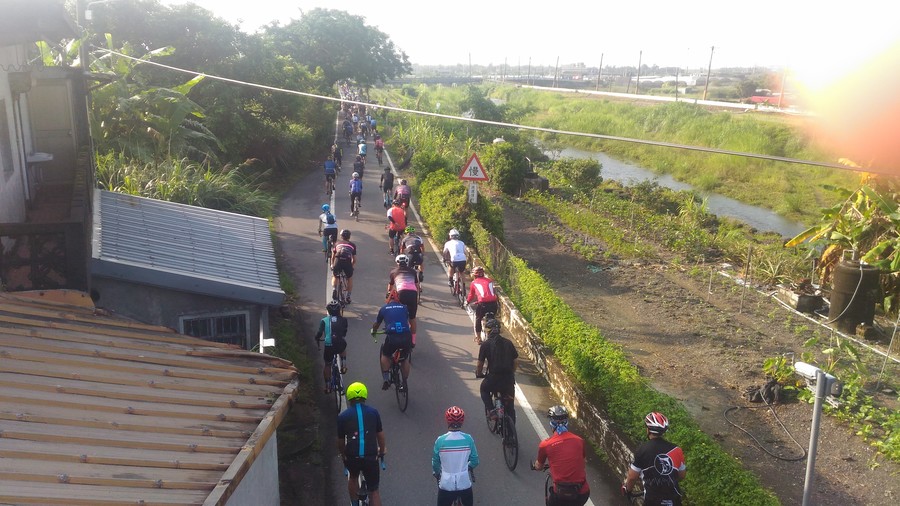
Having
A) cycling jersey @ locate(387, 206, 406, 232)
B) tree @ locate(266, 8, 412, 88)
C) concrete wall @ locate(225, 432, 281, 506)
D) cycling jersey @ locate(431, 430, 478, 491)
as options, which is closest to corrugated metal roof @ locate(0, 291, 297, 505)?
concrete wall @ locate(225, 432, 281, 506)

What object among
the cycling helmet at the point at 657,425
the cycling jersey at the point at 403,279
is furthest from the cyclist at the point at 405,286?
the cycling helmet at the point at 657,425

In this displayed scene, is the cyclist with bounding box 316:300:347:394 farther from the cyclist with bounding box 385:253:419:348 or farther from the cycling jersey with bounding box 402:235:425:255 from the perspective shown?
the cycling jersey with bounding box 402:235:425:255

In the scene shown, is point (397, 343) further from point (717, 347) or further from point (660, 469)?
point (717, 347)

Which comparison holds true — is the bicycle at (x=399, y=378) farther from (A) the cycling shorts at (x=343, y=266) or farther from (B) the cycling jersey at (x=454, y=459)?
(A) the cycling shorts at (x=343, y=266)

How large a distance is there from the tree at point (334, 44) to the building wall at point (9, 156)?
44268 millimetres

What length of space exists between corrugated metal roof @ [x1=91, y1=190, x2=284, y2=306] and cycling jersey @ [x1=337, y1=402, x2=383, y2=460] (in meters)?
2.87

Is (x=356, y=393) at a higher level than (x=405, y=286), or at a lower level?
higher

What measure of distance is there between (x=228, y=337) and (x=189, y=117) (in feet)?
54.5

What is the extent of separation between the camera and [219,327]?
920 cm

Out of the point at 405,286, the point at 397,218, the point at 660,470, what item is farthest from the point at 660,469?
the point at 397,218

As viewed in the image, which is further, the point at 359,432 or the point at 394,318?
the point at 394,318

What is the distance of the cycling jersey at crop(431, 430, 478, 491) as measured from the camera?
6.25m

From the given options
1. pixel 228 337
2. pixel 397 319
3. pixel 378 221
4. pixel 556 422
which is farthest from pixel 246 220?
pixel 378 221

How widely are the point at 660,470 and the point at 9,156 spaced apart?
8.79 meters
